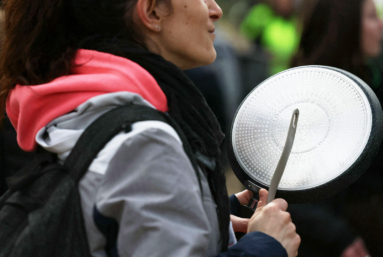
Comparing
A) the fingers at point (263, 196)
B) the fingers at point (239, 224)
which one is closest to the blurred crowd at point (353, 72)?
the fingers at point (239, 224)

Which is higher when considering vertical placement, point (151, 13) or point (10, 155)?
point (151, 13)

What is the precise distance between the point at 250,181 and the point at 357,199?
1.99 ft

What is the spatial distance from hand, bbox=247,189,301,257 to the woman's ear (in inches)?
19.6

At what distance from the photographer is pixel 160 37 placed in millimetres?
980

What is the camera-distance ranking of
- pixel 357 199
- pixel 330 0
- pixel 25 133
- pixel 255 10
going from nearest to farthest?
pixel 25 133 < pixel 357 199 < pixel 330 0 < pixel 255 10

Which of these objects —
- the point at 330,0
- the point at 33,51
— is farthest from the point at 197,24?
the point at 330,0

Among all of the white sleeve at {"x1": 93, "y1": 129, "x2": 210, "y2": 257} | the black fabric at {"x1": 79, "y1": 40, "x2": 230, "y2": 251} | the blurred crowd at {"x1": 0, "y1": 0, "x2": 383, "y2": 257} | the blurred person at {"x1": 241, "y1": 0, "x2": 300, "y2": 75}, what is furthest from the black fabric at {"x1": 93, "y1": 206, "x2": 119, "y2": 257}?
the blurred person at {"x1": 241, "y1": 0, "x2": 300, "y2": 75}

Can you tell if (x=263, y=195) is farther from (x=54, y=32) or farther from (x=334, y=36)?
(x=334, y=36)

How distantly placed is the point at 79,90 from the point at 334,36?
1167 millimetres

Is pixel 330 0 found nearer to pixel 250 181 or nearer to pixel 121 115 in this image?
pixel 250 181

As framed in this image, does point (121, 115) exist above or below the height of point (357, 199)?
above

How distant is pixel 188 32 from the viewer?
0.96 metres

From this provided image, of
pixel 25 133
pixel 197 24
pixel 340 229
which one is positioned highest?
pixel 197 24

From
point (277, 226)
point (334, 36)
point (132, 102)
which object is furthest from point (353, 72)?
point (132, 102)
